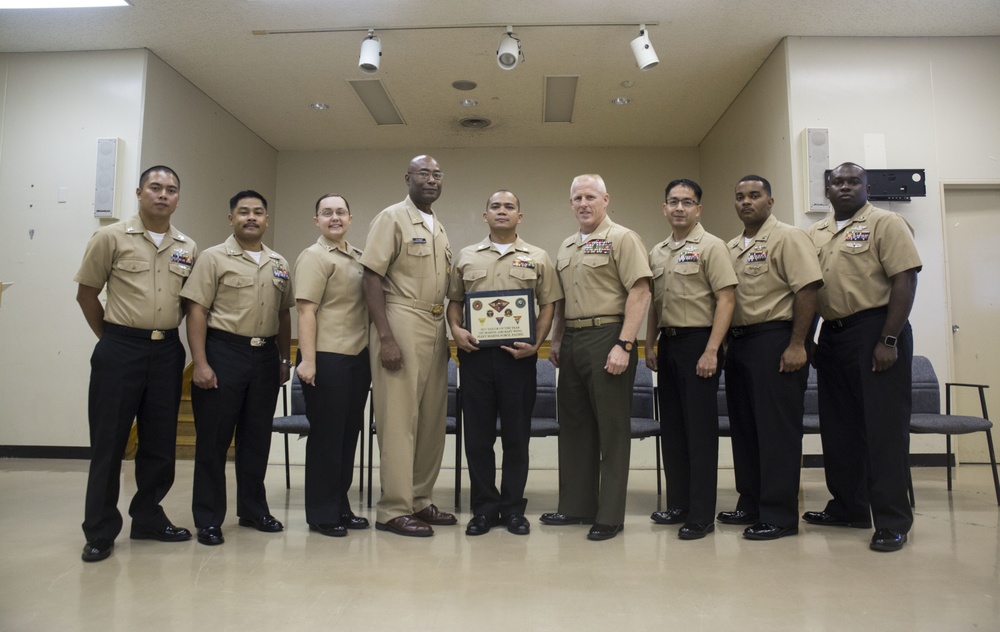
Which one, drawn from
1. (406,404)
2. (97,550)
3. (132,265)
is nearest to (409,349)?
(406,404)

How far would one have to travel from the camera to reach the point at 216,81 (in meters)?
6.67

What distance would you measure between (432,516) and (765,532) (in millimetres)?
1589

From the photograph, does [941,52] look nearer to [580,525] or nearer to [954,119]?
[954,119]

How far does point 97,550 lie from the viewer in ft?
8.82

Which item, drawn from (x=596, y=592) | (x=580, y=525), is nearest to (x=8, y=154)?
(x=580, y=525)

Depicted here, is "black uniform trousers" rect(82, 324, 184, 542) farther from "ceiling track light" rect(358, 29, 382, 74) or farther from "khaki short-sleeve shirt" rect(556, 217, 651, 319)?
"ceiling track light" rect(358, 29, 382, 74)

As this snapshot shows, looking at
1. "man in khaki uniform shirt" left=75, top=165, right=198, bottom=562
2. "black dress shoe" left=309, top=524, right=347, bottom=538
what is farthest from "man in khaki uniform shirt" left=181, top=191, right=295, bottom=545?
"black dress shoe" left=309, top=524, right=347, bottom=538

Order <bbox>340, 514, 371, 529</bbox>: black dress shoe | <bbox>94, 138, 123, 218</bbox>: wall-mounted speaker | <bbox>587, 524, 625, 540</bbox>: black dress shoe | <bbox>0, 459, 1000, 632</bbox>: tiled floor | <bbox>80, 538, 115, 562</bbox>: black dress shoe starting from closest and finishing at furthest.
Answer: <bbox>0, 459, 1000, 632</bbox>: tiled floor
<bbox>80, 538, 115, 562</bbox>: black dress shoe
<bbox>587, 524, 625, 540</bbox>: black dress shoe
<bbox>340, 514, 371, 529</bbox>: black dress shoe
<bbox>94, 138, 123, 218</bbox>: wall-mounted speaker

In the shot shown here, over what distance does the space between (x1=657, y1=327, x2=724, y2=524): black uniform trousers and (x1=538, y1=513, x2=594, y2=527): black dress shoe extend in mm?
499

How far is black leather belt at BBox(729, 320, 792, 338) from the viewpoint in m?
3.11

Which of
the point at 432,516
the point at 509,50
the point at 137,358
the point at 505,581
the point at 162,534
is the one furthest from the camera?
the point at 509,50

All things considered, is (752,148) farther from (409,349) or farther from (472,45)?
(409,349)

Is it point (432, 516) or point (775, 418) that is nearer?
point (775, 418)

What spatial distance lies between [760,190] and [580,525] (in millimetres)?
1904
